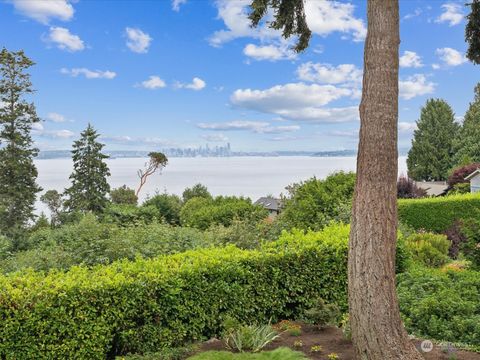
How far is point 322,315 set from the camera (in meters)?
5.65

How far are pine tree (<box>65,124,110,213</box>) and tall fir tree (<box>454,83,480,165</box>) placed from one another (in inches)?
1159

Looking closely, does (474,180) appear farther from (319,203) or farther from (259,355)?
(259,355)

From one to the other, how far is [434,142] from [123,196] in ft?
99.7

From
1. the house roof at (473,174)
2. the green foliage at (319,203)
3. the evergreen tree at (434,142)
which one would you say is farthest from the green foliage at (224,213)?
the evergreen tree at (434,142)

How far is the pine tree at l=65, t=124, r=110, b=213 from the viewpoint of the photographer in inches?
1131

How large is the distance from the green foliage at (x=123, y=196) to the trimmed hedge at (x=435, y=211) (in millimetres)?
21535

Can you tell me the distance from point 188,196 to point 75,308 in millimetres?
27701

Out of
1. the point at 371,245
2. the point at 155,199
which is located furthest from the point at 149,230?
the point at 155,199

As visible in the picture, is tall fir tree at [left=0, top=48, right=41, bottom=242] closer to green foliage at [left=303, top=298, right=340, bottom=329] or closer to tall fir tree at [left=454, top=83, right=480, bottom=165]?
green foliage at [left=303, top=298, right=340, bottom=329]

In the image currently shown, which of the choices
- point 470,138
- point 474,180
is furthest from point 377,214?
point 470,138

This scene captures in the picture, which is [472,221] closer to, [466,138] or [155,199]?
[155,199]

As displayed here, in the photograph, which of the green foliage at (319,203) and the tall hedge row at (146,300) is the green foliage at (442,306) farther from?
the green foliage at (319,203)

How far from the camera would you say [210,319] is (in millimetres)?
5441

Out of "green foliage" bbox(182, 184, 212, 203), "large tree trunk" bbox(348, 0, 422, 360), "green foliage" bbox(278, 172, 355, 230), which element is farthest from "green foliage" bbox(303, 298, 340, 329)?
"green foliage" bbox(182, 184, 212, 203)
